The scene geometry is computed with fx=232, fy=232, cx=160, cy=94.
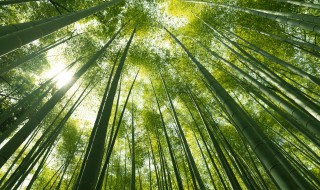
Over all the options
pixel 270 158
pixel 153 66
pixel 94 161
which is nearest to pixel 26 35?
pixel 94 161

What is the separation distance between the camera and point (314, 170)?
27.6 feet

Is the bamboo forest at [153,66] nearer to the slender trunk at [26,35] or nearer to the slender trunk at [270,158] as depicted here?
the slender trunk at [26,35]

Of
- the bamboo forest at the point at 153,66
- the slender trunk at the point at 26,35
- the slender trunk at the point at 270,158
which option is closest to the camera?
the slender trunk at the point at 270,158

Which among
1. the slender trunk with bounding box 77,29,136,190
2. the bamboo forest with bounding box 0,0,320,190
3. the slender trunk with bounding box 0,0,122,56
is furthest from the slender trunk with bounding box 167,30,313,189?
the bamboo forest with bounding box 0,0,320,190

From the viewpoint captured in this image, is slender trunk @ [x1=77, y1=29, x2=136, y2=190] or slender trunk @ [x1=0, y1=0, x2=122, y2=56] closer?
slender trunk @ [x1=77, y1=29, x2=136, y2=190]

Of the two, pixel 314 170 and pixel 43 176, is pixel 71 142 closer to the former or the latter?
pixel 43 176

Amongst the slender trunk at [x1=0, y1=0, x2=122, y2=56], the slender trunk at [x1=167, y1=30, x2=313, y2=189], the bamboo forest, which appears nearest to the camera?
the slender trunk at [x1=167, y1=30, x2=313, y2=189]

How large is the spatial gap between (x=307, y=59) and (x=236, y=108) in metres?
5.98

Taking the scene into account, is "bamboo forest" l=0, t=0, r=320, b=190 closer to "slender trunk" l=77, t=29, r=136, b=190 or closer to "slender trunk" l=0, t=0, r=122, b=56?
"slender trunk" l=0, t=0, r=122, b=56

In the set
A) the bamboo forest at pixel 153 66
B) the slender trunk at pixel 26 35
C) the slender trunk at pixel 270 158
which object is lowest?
the slender trunk at pixel 270 158

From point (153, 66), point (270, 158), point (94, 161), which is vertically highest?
point (153, 66)

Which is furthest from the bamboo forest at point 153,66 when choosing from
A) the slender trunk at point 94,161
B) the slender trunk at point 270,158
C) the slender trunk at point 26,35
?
the slender trunk at point 94,161

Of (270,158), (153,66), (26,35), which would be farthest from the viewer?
(153,66)

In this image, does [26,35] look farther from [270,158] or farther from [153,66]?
[153,66]
